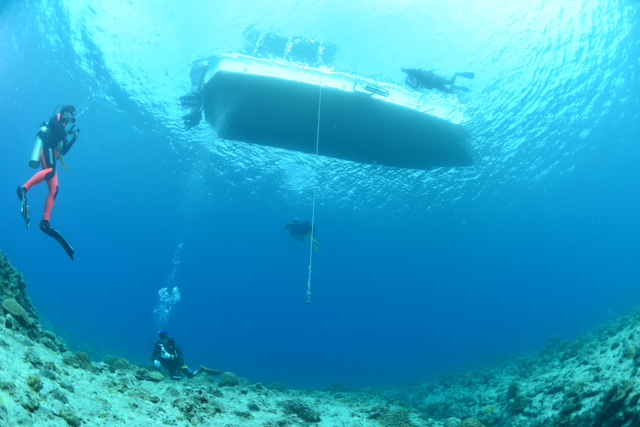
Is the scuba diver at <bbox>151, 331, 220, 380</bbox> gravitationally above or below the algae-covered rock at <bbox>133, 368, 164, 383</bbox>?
above

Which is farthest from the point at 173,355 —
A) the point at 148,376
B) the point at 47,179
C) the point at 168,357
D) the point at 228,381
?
the point at 47,179

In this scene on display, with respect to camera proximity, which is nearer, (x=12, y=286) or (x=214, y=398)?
(x=214, y=398)

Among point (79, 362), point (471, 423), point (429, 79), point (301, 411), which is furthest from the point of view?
point (429, 79)

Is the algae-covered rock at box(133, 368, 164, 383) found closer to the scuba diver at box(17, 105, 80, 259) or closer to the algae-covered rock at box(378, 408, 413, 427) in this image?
the scuba diver at box(17, 105, 80, 259)

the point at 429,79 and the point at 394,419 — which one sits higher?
the point at 429,79

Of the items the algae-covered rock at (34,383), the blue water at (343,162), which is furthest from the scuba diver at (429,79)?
the algae-covered rock at (34,383)

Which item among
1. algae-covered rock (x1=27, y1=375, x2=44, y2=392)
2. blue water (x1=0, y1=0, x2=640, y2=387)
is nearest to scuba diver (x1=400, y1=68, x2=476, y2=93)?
blue water (x1=0, y1=0, x2=640, y2=387)

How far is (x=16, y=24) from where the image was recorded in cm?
1827

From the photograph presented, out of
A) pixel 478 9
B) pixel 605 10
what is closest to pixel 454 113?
pixel 478 9

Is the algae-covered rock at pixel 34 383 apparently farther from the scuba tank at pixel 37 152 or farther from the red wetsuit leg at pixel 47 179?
the scuba tank at pixel 37 152

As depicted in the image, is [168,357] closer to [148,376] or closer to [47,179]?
[148,376]

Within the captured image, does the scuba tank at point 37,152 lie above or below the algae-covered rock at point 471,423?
above

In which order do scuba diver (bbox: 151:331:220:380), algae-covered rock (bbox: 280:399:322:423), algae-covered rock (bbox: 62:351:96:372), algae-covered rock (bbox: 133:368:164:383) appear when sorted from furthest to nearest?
scuba diver (bbox: 151:331:220:380) → algae-covered rock (bbox: 133:368:164:383) → algae-covered rock (bbox: 280:399:322:423) → algae-covered rock (bbox: 62:351:96:372)

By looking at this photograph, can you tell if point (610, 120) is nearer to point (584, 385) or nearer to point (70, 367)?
point (584, 385)
